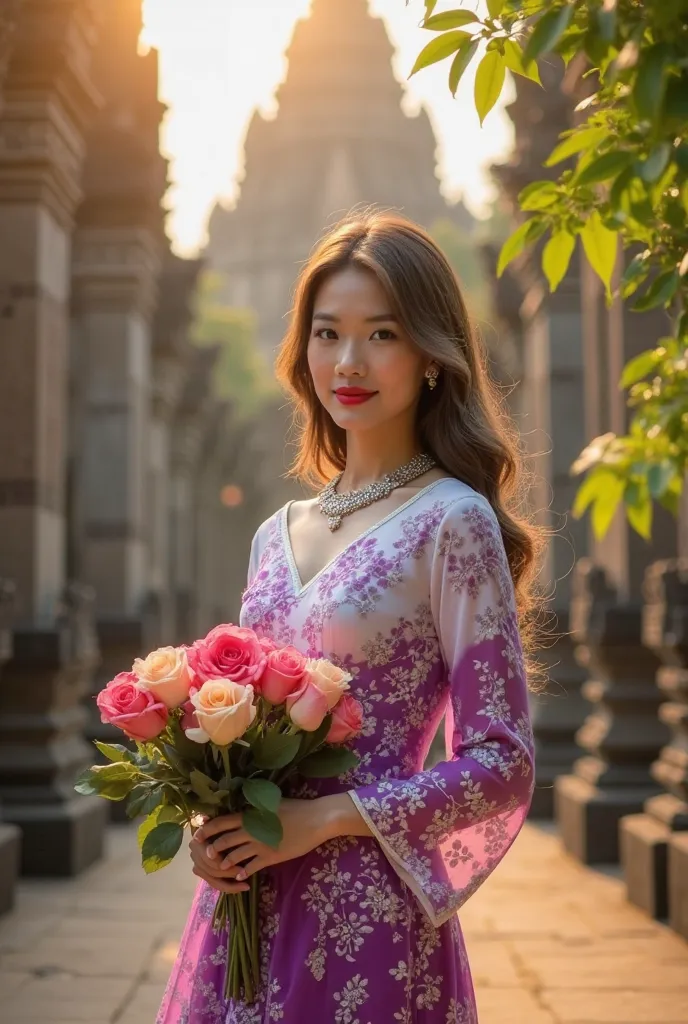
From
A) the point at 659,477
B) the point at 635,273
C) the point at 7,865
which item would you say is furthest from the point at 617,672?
the point at 635,273

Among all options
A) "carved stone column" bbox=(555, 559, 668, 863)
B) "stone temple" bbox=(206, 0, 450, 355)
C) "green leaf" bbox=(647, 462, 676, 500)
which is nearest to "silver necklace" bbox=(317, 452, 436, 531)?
"green leaf" bbox=(647, 462, 676, 500)

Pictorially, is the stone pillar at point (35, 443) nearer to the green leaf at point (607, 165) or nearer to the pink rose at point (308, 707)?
the pink rose at point (308, 707)

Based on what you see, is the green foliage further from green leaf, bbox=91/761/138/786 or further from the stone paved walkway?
the stone paved walkway

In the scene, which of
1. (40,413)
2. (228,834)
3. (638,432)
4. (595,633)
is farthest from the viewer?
(595,633)

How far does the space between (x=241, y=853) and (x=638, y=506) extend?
1.66 metres

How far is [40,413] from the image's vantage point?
7500 millimetres

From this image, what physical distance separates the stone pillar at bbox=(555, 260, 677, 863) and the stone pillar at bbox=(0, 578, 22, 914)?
118 inches

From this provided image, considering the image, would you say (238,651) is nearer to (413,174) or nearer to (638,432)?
(638,432)

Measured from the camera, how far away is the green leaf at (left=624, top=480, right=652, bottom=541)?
3.44 m

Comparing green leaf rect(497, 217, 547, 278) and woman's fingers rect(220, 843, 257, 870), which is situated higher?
green leaf rect(497, 217, 547, 278)

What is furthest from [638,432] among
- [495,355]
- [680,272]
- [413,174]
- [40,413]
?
[413,174]

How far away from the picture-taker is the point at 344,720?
2.18 metres

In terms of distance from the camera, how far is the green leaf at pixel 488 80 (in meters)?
2.19

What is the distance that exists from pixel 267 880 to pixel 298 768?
0.22 meters
